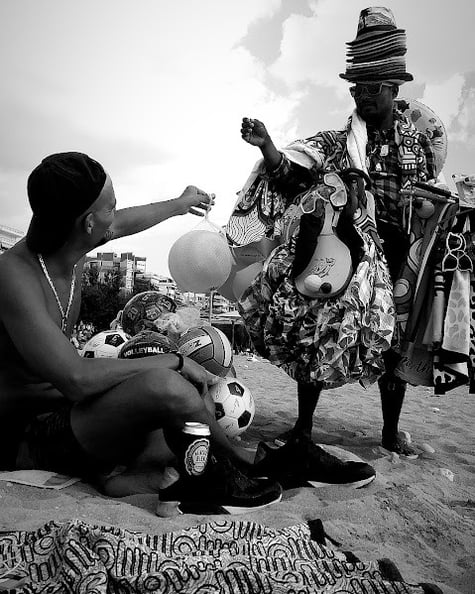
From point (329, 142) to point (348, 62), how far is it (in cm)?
50

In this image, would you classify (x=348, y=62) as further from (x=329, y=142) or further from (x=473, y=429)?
(x=473, y=429)

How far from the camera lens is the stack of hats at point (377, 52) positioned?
3.29 m

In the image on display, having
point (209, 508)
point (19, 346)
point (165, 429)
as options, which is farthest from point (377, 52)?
point (209, 508)

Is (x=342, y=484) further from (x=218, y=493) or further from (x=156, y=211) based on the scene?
(x=156, y=211)

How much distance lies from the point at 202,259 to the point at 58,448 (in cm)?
192

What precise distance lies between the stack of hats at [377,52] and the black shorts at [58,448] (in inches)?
103

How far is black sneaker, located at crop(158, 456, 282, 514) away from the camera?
213cm

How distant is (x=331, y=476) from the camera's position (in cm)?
262

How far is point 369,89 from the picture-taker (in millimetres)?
3375

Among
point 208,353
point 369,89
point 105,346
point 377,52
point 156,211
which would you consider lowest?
point 105,346

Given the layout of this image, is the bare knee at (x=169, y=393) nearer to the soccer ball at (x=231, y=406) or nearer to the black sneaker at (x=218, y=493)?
the black sneaker at (x=218, y=493)

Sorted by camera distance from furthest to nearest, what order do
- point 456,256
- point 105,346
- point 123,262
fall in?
point 123,262
point 105,346
point 456,256

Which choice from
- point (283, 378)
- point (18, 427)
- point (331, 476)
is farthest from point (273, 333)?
point (283, 378)

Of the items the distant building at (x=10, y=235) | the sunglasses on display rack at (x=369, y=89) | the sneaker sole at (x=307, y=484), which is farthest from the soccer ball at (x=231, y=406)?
the distant building at (x=10, y=235)
